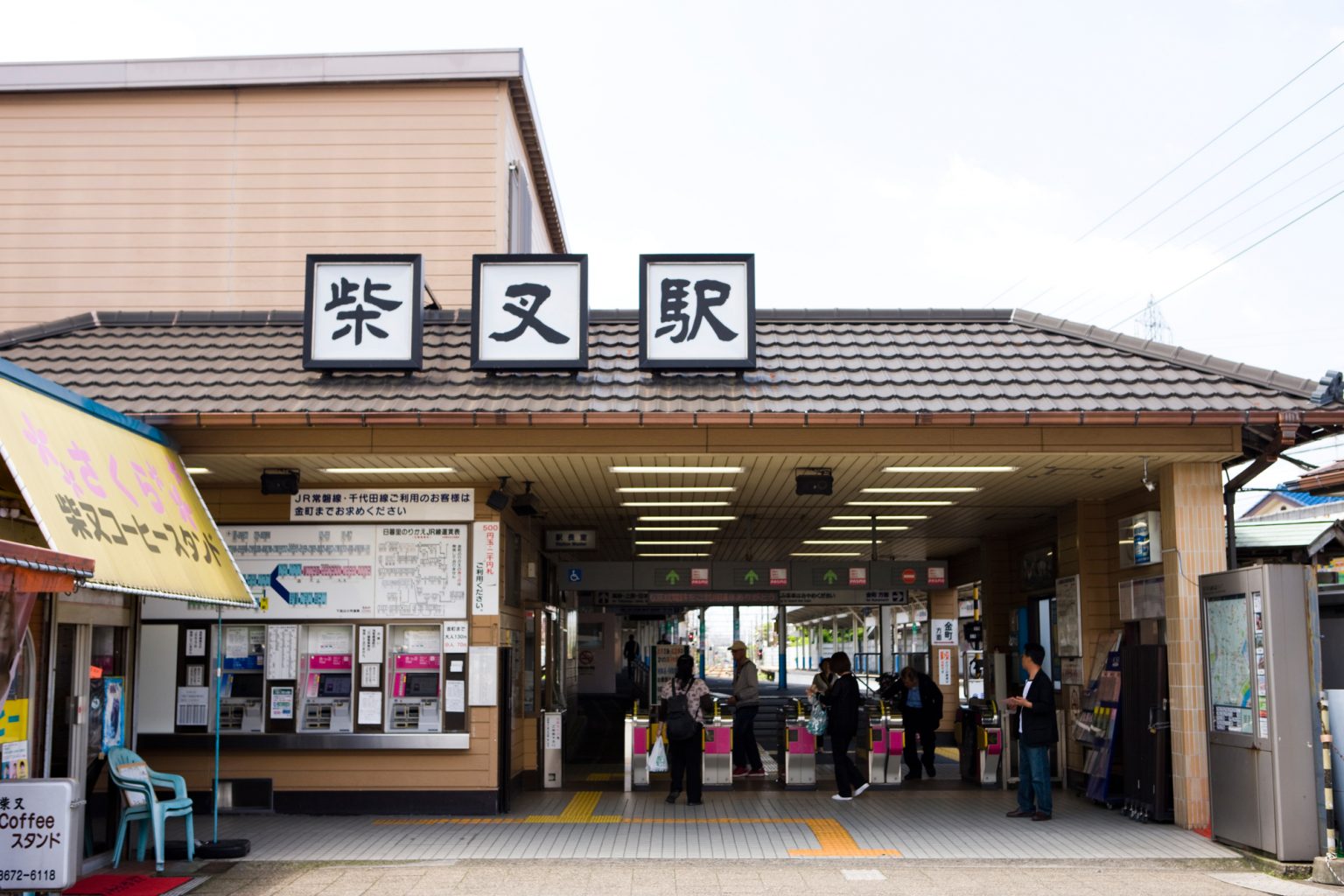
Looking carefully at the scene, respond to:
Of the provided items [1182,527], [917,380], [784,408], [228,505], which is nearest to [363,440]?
[228,505]

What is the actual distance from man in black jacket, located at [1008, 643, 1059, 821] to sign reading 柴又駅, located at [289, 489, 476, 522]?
5974 millimetres

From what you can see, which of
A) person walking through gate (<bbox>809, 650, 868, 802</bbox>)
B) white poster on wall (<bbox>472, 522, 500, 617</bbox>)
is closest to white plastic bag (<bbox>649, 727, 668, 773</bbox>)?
person walking through gate (<bbox>809, 650, 868, 802</bbox>)

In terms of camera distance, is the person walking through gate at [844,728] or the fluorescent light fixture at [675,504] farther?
the fluorescent light fixture at [675,504]

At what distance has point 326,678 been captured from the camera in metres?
12.8

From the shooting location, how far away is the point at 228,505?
13078mm

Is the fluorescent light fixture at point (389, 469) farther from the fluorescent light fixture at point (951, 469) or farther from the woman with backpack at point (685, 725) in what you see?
the fluorescent light fixture at point (951, 469)

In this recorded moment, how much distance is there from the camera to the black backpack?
13195 millimetres

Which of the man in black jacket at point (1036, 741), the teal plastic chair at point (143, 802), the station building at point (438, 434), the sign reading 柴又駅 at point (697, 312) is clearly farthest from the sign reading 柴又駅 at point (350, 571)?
the man in black jacket at point (1036, 741)

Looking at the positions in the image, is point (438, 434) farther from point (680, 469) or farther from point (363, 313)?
point (680, 469)

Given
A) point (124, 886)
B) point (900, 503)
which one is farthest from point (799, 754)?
point (124, 886)

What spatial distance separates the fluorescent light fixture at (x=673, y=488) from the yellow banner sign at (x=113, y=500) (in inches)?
191

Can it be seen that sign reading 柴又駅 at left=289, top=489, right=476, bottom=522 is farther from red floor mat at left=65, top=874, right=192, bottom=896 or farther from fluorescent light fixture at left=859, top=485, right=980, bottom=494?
fluorescent light fixture at left=859, top=485, right=980, bottom=494

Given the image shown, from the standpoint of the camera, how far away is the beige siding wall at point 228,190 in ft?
51.4

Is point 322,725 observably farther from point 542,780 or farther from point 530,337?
point 530,337
